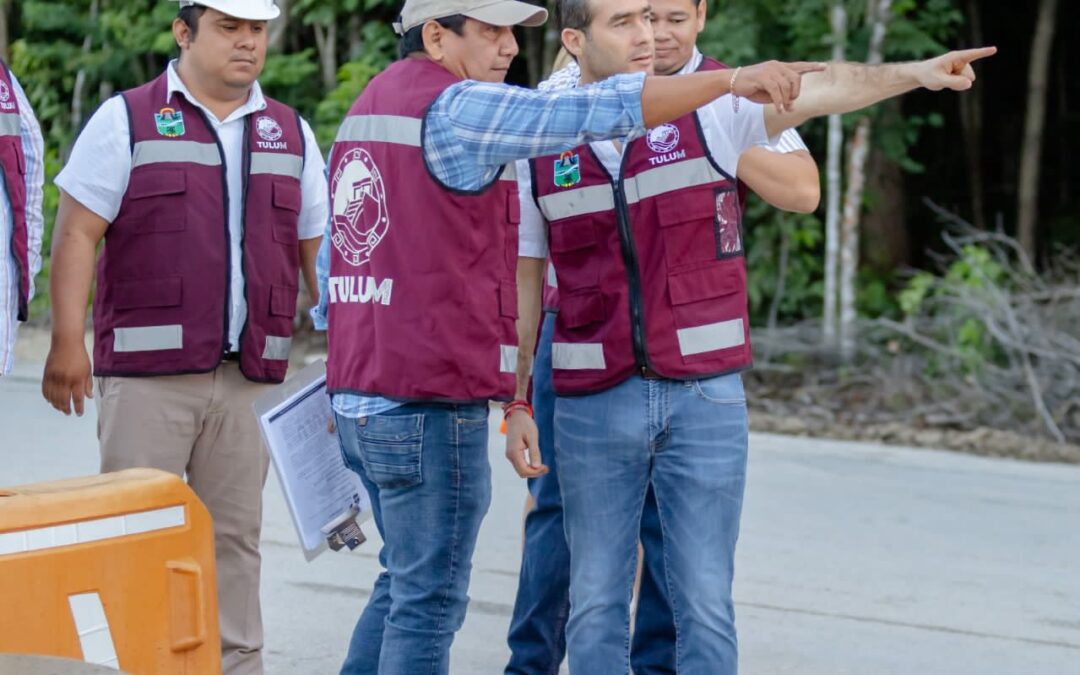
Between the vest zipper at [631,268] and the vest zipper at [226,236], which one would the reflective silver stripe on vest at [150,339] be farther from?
the vest zipper at [631,268]

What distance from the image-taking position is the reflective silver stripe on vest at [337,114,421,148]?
3283mm

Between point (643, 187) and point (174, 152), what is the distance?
136 centimetres

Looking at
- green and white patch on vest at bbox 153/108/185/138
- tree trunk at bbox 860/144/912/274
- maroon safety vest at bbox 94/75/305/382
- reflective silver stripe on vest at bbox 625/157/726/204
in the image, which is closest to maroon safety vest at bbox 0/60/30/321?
maroon safety vest at bbox 94/75/305/382

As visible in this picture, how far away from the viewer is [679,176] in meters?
3.50

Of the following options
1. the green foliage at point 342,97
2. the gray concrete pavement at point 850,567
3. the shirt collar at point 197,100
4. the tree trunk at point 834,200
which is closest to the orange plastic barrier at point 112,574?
the shirt collar at point 197,100

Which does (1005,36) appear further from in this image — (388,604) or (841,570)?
(388,604)

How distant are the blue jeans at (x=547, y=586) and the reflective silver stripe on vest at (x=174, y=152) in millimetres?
1037

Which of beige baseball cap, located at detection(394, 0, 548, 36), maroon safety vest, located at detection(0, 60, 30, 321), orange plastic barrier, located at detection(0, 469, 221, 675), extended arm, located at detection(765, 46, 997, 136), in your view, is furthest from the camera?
maroon safety vest, located at detection(0, 60, 30, 321)

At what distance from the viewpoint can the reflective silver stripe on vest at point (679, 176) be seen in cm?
350

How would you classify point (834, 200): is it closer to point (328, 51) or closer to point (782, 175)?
point (328, 51)

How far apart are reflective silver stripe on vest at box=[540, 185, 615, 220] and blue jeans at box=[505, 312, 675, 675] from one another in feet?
2.08

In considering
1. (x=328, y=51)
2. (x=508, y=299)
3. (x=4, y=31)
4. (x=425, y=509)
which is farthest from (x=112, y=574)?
(x=4, y=31)

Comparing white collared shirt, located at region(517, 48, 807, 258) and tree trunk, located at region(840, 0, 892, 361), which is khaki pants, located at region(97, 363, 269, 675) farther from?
tree trunk, located at region(840, 0, 892, 361)

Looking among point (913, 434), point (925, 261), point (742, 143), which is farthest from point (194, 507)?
point (925, 261)
